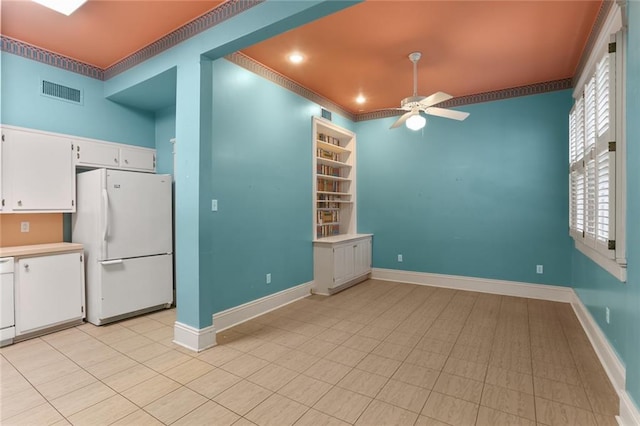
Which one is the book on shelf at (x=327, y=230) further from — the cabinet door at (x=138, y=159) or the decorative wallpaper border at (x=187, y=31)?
the decorative wallpaper border at (x=187, y=31)

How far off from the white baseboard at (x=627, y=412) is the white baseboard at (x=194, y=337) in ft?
9.71

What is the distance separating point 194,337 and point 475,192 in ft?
14.3

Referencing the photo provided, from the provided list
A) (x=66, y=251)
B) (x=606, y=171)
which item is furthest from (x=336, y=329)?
(x=66, y=251)

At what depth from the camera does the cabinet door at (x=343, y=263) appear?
4.60 meters

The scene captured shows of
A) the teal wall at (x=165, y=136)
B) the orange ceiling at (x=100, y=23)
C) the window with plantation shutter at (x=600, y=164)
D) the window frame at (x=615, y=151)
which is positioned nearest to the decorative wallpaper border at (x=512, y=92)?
the window with plantation shutter at (x=600, y=164)

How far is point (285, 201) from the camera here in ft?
13.8

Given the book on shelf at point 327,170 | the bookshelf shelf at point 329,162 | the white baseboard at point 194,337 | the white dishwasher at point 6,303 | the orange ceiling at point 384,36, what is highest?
the orange ceiling at point 384,36

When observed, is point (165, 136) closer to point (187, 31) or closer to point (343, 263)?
point (187, 31)

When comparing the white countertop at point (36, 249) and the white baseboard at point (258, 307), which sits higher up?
the white countertop at point (36, 249)

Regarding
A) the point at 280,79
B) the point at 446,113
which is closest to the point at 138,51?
the point at 280,79

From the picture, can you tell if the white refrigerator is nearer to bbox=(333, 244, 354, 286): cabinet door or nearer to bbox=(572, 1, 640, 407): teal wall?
bbox=(333, 244, 354, 286): cabinet door

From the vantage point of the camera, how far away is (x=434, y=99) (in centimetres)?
318

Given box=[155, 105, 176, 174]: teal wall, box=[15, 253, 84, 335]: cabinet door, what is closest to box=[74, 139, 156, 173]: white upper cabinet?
box=[155, 105, 176, 174]: teal wall

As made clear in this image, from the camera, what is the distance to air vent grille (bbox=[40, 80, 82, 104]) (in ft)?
11.1
